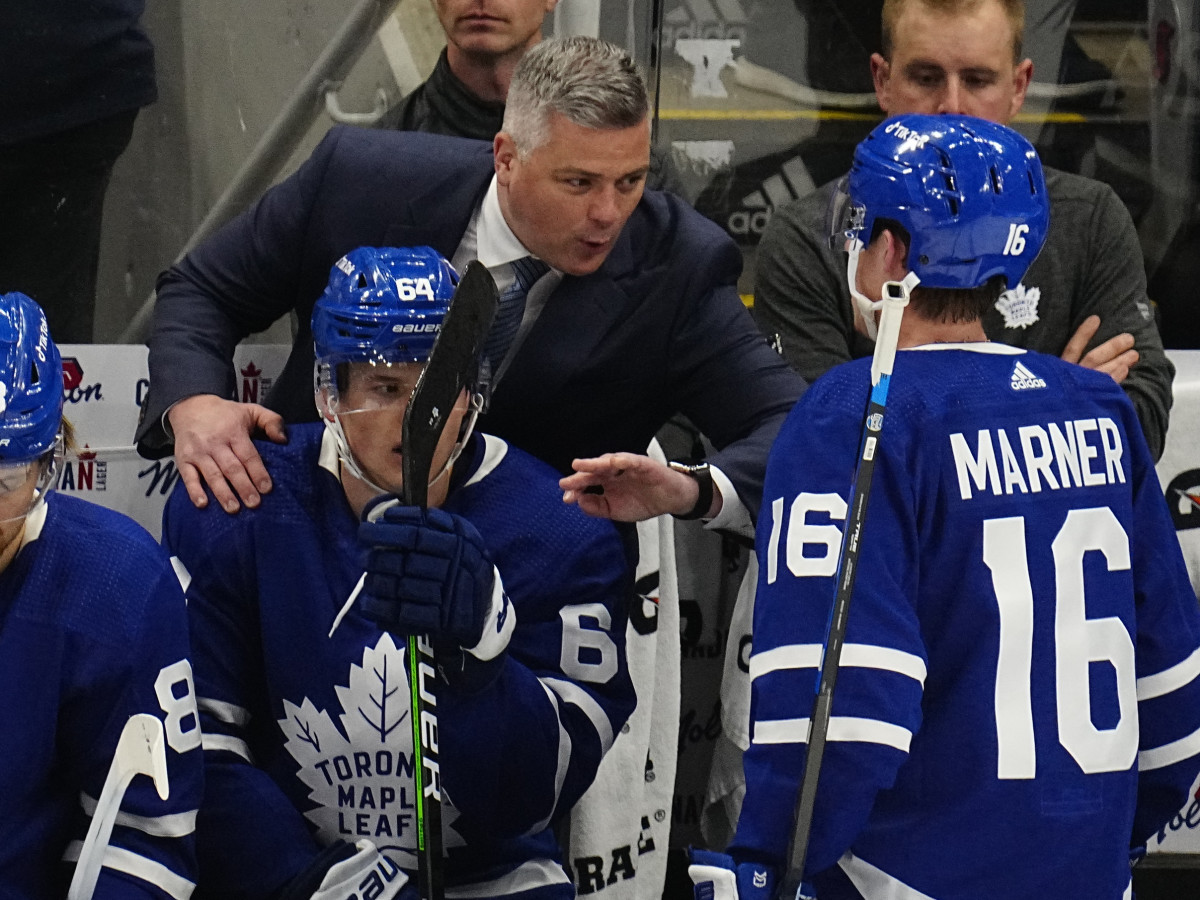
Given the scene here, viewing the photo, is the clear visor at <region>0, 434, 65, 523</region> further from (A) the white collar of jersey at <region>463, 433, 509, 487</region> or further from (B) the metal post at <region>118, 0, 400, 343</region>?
(B) the metal post at <region>118, 0, 400, 343</region>

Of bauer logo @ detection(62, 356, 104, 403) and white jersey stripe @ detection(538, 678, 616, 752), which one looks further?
bauer logo @ detection(62, 356, 104, 403)

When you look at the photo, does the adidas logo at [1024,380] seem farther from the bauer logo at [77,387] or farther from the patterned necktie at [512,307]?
the bauer logo at [77,387]

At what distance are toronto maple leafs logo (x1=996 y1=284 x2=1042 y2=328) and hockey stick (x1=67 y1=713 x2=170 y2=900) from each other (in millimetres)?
1092

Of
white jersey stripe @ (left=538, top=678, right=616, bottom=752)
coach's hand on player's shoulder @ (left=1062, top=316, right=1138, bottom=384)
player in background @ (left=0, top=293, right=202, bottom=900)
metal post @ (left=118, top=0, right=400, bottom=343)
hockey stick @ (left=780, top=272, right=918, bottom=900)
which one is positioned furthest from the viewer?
metal post @ (left=118, top=0, right=400, bottom=343)

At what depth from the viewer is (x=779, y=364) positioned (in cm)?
244

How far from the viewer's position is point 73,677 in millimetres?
1697

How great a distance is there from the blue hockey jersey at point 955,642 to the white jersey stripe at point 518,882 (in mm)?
494

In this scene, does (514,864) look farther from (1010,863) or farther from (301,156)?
(301,156)

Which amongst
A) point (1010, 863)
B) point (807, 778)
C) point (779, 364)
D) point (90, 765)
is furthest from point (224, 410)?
point (1010, 863)

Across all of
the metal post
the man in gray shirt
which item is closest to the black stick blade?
the man in gray shirt

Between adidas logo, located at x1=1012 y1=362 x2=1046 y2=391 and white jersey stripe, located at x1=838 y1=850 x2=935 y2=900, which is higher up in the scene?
adidas logo, located at x1=1012 y1=362 x2=1046 y2=391

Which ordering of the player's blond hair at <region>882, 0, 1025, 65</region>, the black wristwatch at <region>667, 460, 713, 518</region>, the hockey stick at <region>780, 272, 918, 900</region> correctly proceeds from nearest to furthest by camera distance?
1. the hockey stick at <region>780, 272, 918, 900</region>
2. the black wristwatch at <region>667, 460, 713, 518</region>
3. the player's blond hair at <region>882, 0, 1025, 65</region>

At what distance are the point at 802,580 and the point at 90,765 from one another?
728 millimetres

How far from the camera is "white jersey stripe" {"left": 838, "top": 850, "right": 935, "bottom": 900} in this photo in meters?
1.66
